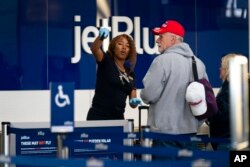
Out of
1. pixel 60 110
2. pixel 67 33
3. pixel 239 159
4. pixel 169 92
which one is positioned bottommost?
pixel 239 159

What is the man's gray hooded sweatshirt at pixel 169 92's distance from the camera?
5.97m

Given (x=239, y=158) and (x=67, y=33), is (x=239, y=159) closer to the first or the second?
(x=239, y=158)

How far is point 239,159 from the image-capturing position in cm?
480

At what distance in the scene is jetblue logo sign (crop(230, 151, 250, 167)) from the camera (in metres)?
4.72

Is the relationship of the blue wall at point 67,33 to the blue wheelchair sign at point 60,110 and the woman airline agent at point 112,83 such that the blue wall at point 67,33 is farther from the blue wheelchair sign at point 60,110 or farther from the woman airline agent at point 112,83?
the blue wheelchair sign at point 60,110

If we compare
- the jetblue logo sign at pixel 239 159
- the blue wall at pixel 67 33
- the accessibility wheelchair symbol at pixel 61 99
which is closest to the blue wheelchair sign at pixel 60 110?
the accessibility wheelchair symbol at pixel 61 99

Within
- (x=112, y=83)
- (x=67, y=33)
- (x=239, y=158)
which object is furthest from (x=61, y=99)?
(x=67, y=33)

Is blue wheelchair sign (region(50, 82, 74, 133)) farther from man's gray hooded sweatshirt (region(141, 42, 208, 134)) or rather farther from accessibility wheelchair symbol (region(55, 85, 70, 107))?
man's gray hooded sweatshirt (region(141, 42, 208, 134))

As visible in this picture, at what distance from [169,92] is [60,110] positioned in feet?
5.24

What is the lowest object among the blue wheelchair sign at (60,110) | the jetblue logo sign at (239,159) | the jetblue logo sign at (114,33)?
the jetblue logo sign at (239,159)

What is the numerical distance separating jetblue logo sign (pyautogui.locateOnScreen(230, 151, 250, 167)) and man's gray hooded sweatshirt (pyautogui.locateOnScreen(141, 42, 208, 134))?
4.22ft

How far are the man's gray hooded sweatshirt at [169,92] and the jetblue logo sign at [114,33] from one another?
2.66 m

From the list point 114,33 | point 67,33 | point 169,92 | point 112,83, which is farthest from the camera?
point 114,33

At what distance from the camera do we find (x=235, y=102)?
3391 mm
